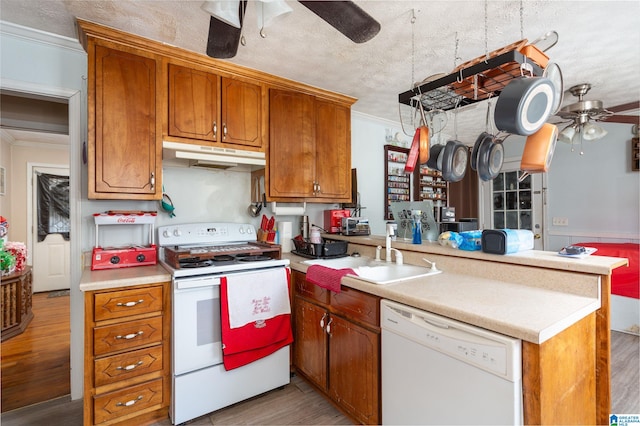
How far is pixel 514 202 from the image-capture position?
15.2 ft

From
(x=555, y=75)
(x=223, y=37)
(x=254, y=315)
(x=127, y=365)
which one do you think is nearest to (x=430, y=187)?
(x=555, y=75)

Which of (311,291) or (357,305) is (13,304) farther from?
(357,305)

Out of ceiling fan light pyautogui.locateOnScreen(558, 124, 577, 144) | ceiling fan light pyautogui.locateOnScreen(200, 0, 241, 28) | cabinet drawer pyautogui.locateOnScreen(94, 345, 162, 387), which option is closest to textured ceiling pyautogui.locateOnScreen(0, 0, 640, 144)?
ceiling fan light pyautogui.locateOnScreen(558, 124, 577, 144)

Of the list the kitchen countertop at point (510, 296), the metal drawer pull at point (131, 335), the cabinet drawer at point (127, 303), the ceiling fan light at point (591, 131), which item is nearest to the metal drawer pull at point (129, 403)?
the metal drawer pull at point (131, 335)

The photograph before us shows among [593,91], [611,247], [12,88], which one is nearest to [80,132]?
[12,88]

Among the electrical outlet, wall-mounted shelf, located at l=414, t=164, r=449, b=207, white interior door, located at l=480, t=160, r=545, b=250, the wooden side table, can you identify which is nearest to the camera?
the wooden side table

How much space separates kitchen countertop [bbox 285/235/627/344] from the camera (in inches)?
43.8

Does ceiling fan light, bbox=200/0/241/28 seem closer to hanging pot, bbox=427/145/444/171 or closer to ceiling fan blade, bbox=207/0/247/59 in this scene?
ceiling fan blade, bbox=207/0/247/59

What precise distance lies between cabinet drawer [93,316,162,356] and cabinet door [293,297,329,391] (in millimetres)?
905

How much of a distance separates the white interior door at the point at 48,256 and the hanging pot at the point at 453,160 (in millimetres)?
5798

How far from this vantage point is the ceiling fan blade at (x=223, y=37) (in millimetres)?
1255

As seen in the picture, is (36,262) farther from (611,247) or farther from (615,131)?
(615,131)

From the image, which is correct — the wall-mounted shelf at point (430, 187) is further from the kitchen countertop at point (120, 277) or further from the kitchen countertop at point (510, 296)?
the kitchen countertop at point (120, 277)

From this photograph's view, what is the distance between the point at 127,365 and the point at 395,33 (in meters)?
2.51
